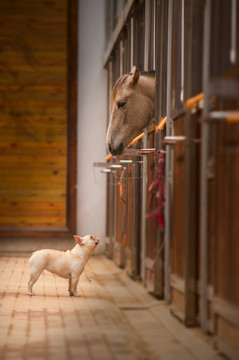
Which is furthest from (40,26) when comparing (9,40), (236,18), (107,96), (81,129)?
(236,18)

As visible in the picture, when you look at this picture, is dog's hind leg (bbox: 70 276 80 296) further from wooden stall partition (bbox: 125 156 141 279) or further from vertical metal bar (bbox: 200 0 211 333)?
vertical metal bar (bbox: 200 0 211 333)

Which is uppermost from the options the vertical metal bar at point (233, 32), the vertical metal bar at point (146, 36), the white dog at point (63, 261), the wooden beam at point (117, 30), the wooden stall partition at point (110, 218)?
the wooden beam at point (117, 30)

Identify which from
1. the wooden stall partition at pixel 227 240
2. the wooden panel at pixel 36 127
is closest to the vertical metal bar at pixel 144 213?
the wooden stall partition at pixel 227 240

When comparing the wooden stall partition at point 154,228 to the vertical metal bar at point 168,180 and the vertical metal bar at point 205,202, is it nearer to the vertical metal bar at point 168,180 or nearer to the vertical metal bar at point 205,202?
the vertical metal bar at point 168,180

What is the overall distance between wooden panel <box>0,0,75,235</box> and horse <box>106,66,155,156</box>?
6.66ft

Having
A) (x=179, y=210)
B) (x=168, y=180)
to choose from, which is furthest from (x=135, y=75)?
(x=179, y=210)

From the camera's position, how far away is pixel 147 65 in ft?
7.75

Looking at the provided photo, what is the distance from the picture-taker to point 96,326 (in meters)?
1.56

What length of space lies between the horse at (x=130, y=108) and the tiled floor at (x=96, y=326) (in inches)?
21.1

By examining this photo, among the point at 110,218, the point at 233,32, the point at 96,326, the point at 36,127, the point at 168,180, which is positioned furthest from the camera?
the point at 36,127

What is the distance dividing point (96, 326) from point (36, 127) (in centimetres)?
300

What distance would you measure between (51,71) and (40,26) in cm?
34

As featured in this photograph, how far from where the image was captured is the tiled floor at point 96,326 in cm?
138

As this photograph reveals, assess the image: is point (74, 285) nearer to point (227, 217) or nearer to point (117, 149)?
point (117, 149)
